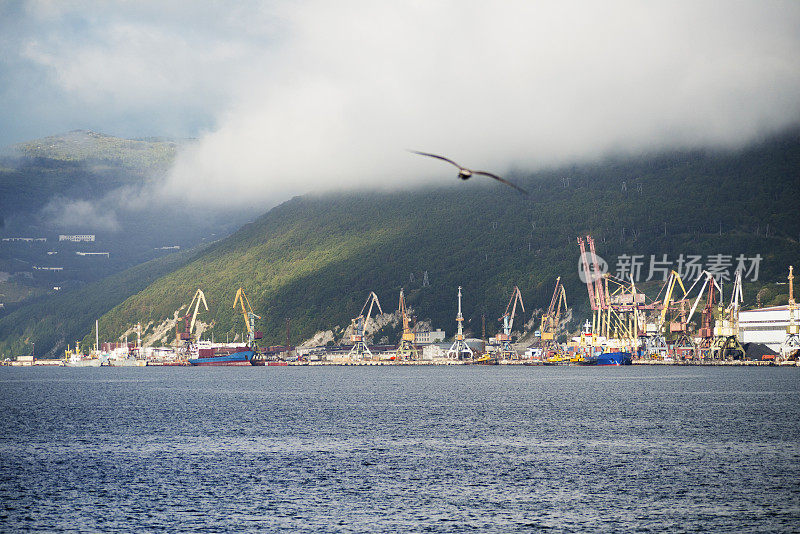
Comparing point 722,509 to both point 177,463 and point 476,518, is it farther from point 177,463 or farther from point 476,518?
point 177,463

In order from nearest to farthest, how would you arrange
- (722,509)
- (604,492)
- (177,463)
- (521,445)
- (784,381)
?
(722,509), (604,492), (177,463), (521,445), (784,381)

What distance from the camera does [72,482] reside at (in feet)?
226

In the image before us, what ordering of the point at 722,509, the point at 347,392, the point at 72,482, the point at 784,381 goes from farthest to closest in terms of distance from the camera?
the point at 784,381
the point at 347,392
the point at 72,482
the point at 722,509

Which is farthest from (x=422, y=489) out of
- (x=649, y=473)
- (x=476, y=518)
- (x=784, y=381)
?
(x=784, y=381)

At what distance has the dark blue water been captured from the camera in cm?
5647

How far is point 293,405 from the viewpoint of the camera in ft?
463

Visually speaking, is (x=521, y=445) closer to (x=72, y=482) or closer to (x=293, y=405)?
(x=72, y=482)

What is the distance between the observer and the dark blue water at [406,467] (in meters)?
56.5

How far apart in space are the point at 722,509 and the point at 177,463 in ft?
142

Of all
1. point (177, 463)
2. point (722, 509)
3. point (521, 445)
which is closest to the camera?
point (722, 509)

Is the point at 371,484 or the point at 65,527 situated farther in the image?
the point at 371,484

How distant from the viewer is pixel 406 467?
74375mm

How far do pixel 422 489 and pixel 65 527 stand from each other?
23.6 m

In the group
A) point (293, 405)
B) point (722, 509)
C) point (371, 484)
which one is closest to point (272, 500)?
point (371, 484)
